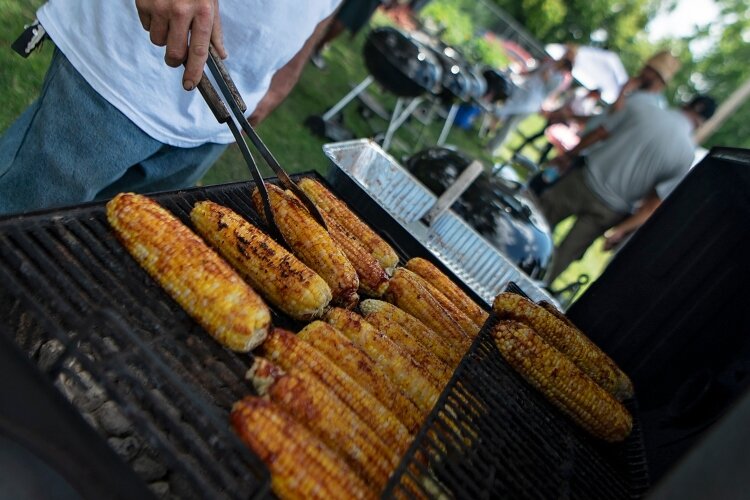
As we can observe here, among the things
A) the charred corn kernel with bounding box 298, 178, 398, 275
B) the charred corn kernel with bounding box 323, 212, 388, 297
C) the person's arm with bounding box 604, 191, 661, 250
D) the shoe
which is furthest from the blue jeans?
the shoe

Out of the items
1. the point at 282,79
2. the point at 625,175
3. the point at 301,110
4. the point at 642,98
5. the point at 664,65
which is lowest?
the point at 282,79

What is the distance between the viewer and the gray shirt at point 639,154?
5.87 meters

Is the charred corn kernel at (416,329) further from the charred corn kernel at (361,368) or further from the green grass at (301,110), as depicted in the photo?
the green grass at (301,110)

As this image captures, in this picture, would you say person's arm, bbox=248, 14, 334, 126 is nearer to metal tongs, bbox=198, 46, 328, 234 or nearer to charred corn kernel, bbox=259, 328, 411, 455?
metal tongs, bbox=198, 46, 328, 234

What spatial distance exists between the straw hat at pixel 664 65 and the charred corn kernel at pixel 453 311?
19.9 feet

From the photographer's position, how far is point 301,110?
8094 millimetres

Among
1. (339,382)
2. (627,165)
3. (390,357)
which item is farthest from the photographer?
(627,165)

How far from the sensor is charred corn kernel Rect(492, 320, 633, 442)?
2.09m

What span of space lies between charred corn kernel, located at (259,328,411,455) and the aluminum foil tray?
6.23 ft

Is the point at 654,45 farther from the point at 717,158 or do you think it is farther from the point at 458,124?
the point at 717,158

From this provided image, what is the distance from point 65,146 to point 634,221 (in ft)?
21.3

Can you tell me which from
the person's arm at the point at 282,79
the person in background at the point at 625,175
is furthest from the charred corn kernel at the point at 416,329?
the person in background at the point at 625,175

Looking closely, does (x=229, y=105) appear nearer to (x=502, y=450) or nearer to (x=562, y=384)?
(x=502, y=450)

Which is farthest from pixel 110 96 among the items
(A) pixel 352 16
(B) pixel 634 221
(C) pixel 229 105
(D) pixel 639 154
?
(A) pixel 352 16
